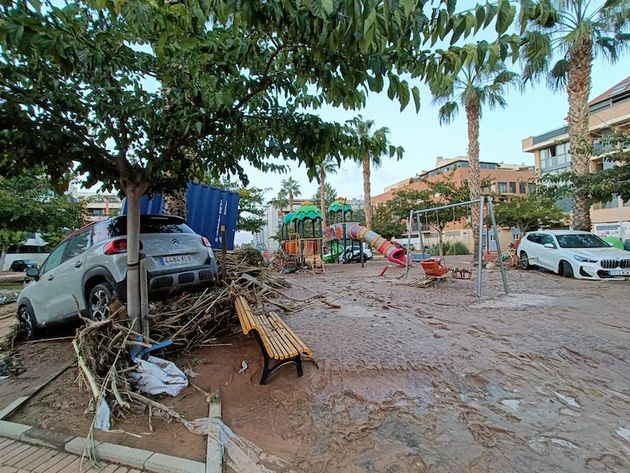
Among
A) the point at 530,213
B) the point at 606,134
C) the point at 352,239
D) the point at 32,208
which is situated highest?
the point at 606,134

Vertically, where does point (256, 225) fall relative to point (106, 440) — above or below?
above

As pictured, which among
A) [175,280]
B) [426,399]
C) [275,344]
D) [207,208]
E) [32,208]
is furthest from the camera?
[32,208]

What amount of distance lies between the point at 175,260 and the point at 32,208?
16.0 metres

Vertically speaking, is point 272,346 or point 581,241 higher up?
point 581,241

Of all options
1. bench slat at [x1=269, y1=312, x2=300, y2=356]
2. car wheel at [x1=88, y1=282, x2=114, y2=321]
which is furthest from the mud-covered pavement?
car wheel at [x1=88, y1=282, x2=114, y2=321]

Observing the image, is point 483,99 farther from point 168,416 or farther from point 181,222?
point 168,416

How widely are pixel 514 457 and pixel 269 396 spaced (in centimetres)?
217

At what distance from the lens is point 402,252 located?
63.4 feet

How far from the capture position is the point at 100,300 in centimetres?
470

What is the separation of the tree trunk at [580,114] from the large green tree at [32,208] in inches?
875

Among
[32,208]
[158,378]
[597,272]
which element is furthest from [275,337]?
[32,208]

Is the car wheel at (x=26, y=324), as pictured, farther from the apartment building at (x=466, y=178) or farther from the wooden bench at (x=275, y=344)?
the apartment building at (x=466, y=178)

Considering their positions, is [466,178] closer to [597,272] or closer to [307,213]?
[307,213]

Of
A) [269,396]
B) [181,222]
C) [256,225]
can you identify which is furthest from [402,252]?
[269,396]
